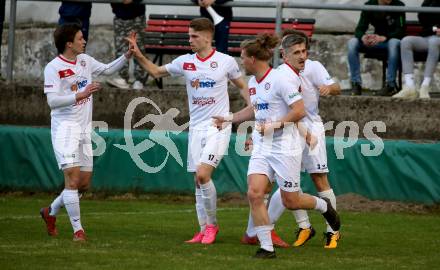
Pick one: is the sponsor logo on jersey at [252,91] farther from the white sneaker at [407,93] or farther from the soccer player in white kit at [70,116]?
the white sneaker at [407,93]

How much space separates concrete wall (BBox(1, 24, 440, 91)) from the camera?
20.7 metres

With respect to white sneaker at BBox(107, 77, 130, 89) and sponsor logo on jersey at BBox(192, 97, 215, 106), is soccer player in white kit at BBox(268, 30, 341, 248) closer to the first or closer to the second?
sponsor logo on jersey at BBox(192, 97, 215, 106)

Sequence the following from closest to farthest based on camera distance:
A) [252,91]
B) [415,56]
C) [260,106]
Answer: [260,106], [252,91], [415,56]

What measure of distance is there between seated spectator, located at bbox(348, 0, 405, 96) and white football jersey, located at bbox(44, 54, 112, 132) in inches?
223

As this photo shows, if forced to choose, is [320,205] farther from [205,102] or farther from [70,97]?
[70,97]

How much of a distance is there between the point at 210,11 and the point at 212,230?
5.50 m

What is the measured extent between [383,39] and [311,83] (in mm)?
4991

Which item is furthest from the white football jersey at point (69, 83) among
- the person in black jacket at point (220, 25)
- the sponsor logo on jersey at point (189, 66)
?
the person in black jacket at point (220, 25)

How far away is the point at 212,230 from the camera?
505 inches

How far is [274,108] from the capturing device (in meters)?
11.6

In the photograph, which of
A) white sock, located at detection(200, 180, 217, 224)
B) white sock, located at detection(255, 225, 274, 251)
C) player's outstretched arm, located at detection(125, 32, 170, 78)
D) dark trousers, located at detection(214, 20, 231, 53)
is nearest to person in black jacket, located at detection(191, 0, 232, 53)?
dark trousers, located at detection(214, 20, 231, 53)

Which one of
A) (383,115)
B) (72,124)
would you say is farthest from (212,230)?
(383,115)

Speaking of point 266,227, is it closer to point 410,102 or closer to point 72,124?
point 72,124

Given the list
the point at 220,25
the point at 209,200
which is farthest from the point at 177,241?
the point at 220,25
